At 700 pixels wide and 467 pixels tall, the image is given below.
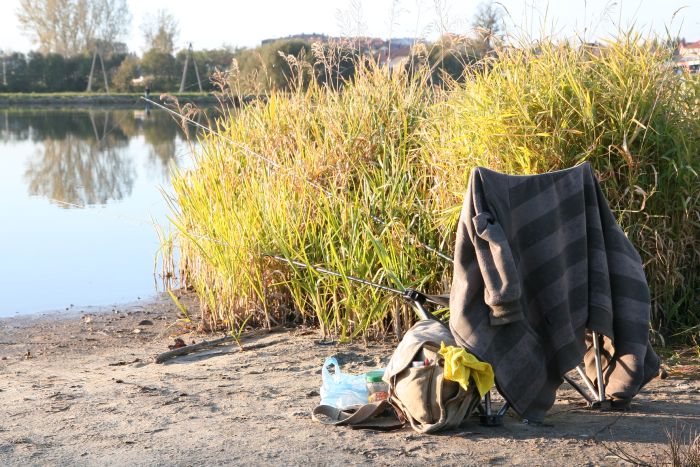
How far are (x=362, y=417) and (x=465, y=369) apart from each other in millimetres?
525

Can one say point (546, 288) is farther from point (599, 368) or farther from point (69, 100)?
point (69, 100)

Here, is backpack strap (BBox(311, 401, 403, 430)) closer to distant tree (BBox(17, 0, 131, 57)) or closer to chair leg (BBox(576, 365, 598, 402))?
chair leg (BBox(576, 365, 598, 402))

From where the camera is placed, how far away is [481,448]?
3398 millimetres

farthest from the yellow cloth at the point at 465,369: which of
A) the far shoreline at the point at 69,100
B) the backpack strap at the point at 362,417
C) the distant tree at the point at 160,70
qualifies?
the far shoreline at the point at 69,100

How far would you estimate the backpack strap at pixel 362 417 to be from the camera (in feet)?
12.1

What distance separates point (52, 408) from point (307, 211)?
2213 mm

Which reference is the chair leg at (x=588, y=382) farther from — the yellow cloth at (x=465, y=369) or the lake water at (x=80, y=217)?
the lake water at (x=80, y=217)

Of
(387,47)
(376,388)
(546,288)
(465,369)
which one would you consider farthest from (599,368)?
(387,47)

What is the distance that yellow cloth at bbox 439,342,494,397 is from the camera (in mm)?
3408

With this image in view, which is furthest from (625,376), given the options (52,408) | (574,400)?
(52,408)

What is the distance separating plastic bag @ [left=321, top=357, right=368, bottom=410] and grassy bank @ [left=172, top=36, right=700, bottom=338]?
1115mm

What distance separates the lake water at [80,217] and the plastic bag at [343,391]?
3147mm

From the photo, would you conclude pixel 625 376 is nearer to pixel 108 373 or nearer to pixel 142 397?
pixel 142 397

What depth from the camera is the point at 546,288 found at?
371 centimetres
